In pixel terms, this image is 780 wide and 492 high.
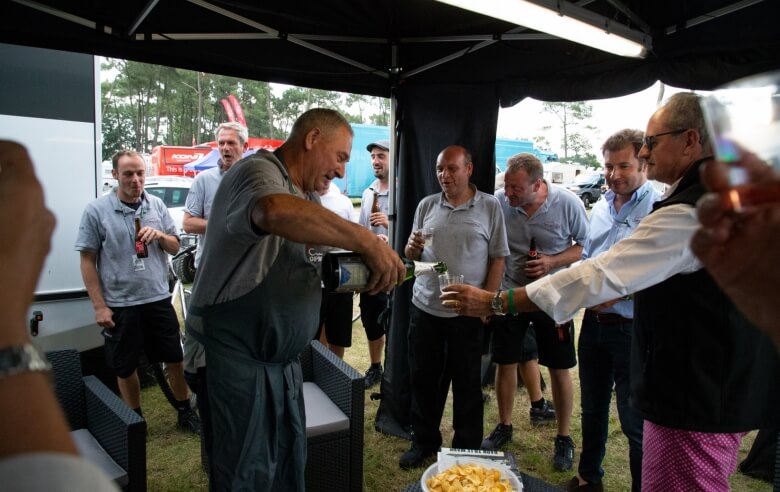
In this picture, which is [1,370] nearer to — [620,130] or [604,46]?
[604,46]

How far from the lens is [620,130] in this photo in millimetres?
3279

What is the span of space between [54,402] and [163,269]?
12.1 ft

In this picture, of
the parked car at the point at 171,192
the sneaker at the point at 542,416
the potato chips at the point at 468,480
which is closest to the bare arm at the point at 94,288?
the potato chips at the point at 468,480

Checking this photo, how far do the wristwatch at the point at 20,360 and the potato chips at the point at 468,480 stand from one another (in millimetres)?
1856

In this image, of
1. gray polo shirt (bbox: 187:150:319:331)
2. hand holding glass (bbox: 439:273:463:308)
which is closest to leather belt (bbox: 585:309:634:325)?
hand holding glass (bbox: 439:273:463:308)

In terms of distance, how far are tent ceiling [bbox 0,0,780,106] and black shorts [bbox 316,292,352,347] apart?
194 cm

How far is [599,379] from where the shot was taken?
3.11 m

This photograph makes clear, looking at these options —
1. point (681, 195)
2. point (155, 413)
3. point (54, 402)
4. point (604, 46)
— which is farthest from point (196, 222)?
point (54, 402)

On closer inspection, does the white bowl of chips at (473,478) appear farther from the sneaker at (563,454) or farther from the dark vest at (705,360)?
the sneaker at (563,454)

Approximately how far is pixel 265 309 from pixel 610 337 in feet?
7.17

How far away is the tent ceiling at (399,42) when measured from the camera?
2457 mm

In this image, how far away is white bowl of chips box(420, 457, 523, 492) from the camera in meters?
2.00

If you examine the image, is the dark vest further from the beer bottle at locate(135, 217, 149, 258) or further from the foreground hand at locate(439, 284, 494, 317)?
the beer bottle at locate(135, 217, 149, 258)

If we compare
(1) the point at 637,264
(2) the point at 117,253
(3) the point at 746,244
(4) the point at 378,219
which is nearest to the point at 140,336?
(2) the point at 117,253
